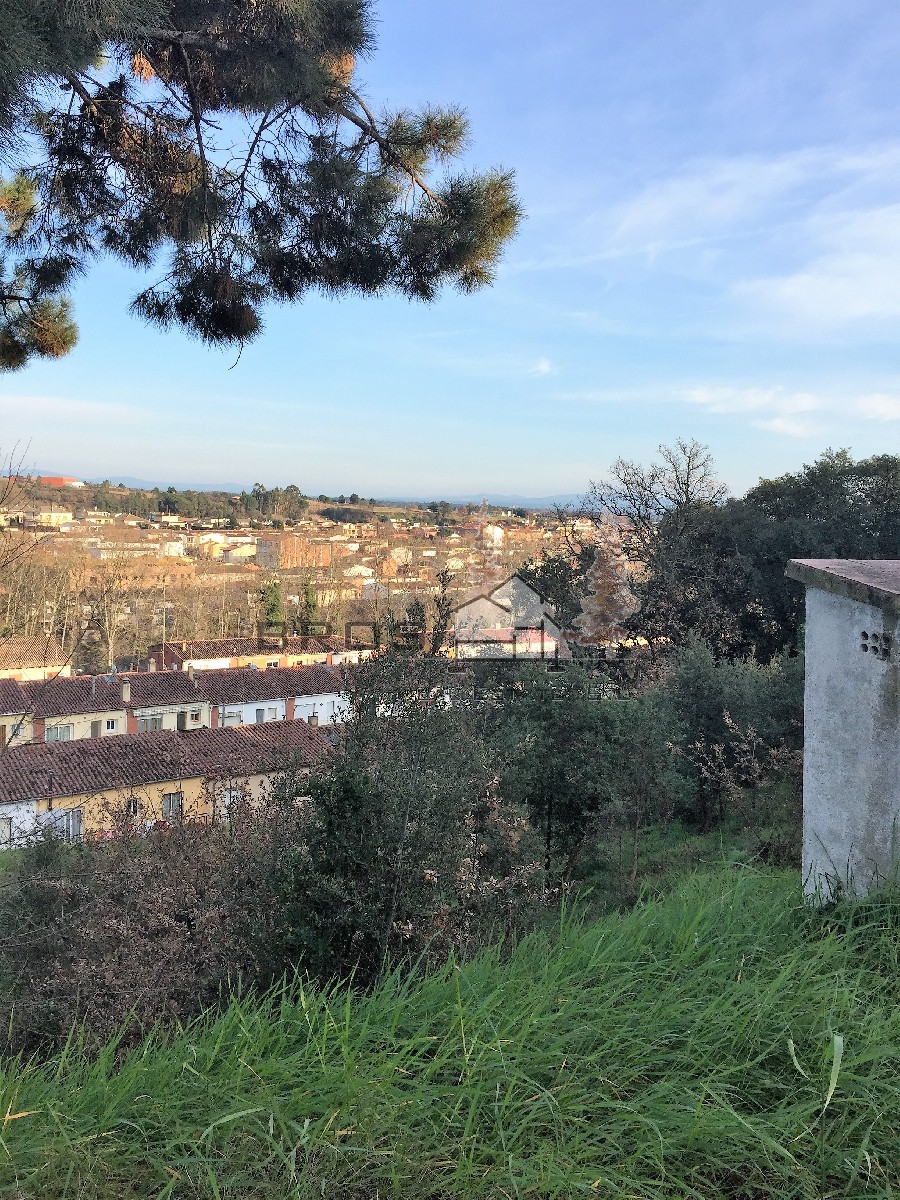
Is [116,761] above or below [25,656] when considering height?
below

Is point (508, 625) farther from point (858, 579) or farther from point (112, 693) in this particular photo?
point (112, 693)

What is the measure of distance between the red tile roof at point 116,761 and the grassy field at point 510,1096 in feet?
55.0

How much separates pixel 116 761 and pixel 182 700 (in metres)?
9.69

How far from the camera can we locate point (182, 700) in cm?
3033

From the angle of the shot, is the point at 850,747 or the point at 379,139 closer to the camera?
the point at 850,747

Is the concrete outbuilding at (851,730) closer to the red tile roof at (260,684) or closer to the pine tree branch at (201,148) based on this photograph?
the pine tree branch at (201,148)

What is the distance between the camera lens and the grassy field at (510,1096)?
154 centimetres

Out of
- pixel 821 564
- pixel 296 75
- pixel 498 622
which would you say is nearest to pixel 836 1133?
pixel 821 564

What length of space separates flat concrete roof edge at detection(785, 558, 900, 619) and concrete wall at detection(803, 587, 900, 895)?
0.04m

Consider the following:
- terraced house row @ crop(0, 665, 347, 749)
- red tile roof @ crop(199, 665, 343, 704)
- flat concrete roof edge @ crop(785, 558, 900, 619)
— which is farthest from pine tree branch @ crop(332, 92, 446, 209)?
red tile roof @ crop(199, 665, 343, 704)

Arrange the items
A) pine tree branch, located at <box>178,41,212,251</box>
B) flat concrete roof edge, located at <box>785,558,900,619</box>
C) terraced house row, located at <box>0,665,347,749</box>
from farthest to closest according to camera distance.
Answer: terraced house row, located at <box>0,665,347,749</box> < pine tree branch, located at <box>178,41,212,251</box> < flat concrete roof edge, located at <box>785,558,900,619</box>

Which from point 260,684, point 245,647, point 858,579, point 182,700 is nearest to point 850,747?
point 858,579

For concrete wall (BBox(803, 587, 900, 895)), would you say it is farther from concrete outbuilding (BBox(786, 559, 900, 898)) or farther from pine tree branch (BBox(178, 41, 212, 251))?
pine tree branch (BBox(178, 41, 212, 251))

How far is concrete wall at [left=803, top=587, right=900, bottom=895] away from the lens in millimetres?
2840
